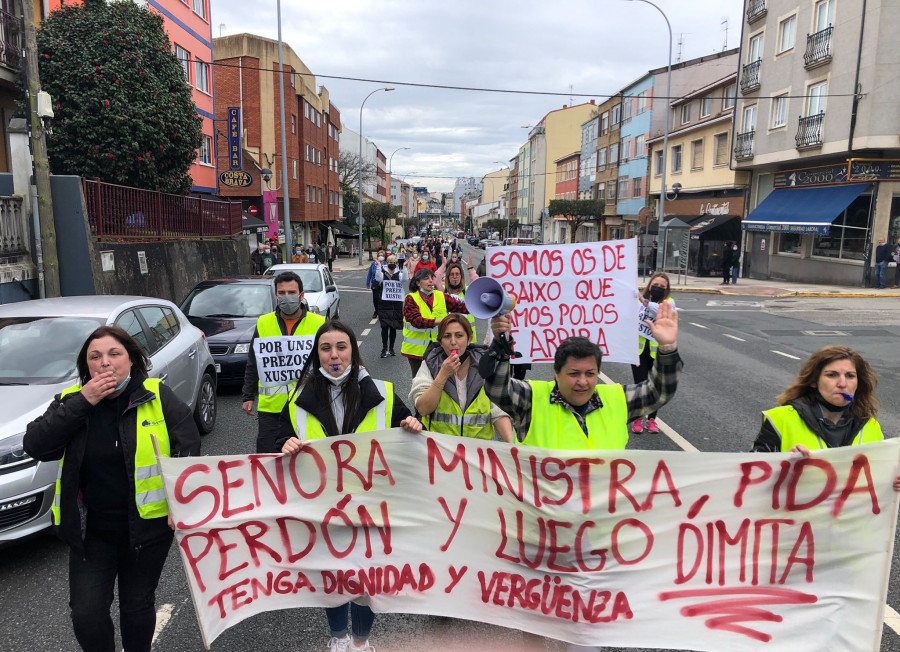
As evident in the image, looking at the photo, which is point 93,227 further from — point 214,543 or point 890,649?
point 890,649

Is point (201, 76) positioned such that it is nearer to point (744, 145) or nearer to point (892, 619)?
point (744, 145)

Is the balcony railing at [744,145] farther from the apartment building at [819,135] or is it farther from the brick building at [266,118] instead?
the brick building at [266,118]

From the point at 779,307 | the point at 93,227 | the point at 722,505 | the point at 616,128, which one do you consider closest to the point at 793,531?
the point at 722,505

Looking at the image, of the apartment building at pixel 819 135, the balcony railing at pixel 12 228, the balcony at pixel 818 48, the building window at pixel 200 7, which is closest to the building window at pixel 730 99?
the apartment building at pixel 819 135

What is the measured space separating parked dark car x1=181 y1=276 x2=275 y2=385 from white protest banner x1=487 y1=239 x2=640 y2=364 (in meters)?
4.35

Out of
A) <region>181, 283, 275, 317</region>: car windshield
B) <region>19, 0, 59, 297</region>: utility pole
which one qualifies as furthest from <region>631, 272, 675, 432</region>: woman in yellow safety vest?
<region>19, 0, 59, 297</region>: utility pole

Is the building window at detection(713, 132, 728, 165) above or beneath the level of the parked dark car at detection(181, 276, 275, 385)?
above

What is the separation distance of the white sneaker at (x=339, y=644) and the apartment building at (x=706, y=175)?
1245 inches

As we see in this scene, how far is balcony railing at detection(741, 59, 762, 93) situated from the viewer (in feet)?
98.9

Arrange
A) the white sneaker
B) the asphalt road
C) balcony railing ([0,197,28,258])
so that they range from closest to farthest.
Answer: the white sneaker, the asphalt road, balcony railing ([0,197,28,258])

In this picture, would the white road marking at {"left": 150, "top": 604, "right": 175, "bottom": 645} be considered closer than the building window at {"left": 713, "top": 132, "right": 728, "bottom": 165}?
Yes

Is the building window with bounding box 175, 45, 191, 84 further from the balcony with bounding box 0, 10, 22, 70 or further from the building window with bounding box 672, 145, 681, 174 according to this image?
the building window with bounding box 672, 145, 681, 174

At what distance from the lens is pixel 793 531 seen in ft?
10.2

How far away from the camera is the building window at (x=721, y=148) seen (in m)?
33.8
